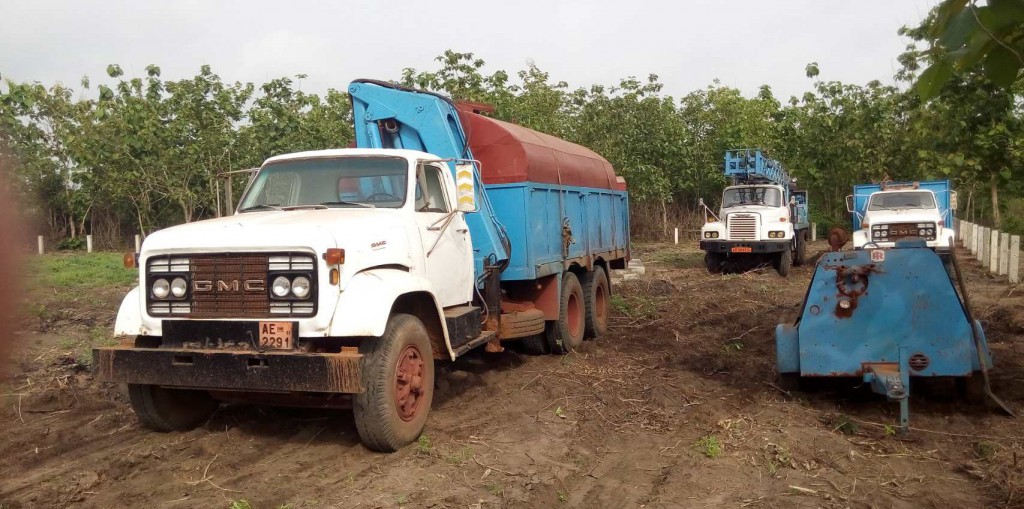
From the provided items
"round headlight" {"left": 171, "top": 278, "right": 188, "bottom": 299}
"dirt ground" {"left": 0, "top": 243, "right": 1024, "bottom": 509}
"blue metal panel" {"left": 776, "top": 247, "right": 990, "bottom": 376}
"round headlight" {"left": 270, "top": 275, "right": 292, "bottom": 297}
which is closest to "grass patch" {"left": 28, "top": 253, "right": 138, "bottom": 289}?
"dirt ground" {"left": 0, "top": 243, "right": 1024, "bottom": 509}

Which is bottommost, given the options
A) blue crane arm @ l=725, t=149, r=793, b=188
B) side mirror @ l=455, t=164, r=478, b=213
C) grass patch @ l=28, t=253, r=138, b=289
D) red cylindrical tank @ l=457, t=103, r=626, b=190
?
grass patch @ l=28, t=253, r=138, b=289

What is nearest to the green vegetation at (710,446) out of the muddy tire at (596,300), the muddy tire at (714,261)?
the muddy tire at (596,300)

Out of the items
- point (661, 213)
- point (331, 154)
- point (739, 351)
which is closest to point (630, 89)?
point (661, 213)

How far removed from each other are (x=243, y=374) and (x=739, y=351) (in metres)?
6.22

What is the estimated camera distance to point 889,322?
21.9ft

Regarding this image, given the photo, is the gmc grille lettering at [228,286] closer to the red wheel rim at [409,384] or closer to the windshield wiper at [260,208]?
the red wheel rim at [409,384]

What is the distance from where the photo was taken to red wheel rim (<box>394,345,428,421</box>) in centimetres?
582

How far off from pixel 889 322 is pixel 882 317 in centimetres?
7

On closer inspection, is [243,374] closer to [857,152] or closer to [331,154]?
[331,154]

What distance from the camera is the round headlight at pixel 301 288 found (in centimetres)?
543

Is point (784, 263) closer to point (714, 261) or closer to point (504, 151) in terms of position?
point (714, 261)

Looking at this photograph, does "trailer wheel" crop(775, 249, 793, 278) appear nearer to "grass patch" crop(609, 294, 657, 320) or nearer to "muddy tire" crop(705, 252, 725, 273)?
"muddy tire" crop(705, 252, 725, 273)

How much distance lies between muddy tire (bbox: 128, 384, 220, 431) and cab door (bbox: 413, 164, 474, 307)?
2.05 metres

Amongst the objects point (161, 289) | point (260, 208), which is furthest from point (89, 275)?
point (161, 289)
